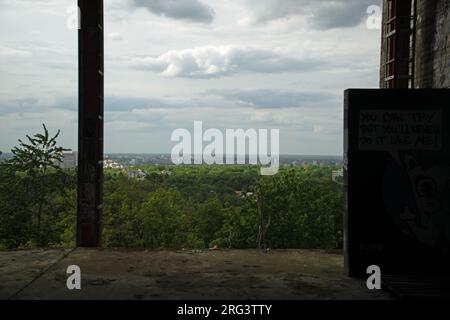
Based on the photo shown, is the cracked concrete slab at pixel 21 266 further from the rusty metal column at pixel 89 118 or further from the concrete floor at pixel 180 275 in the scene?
the rusty metal column at pixel 89 118

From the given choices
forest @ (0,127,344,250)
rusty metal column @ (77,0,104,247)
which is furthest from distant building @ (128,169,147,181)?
rusty metal column @ (77,0,104,247)

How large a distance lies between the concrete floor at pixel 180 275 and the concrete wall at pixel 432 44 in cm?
345

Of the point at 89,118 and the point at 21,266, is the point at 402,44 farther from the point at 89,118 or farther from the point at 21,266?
the point at 21,266

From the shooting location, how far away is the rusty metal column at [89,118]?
871 cm

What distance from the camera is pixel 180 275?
6609 millimetres

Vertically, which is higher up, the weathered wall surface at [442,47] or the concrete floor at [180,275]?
the weathered wall surface at [442,47]

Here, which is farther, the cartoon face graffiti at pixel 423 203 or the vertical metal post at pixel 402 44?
the vertical metal post at pixel 402 44

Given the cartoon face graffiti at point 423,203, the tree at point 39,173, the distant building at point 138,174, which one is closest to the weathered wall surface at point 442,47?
the cartoon face graffiti at point 423,203

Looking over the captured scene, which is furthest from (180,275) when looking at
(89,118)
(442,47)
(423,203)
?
(442,47)

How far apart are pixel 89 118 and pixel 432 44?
6304mm

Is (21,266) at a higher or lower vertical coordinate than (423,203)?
lower

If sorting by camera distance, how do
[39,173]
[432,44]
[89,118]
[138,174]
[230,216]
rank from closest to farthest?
[432,44]
[89,118]
[39,173]
[230,216]
[138,174]

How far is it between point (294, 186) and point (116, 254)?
38.0m
